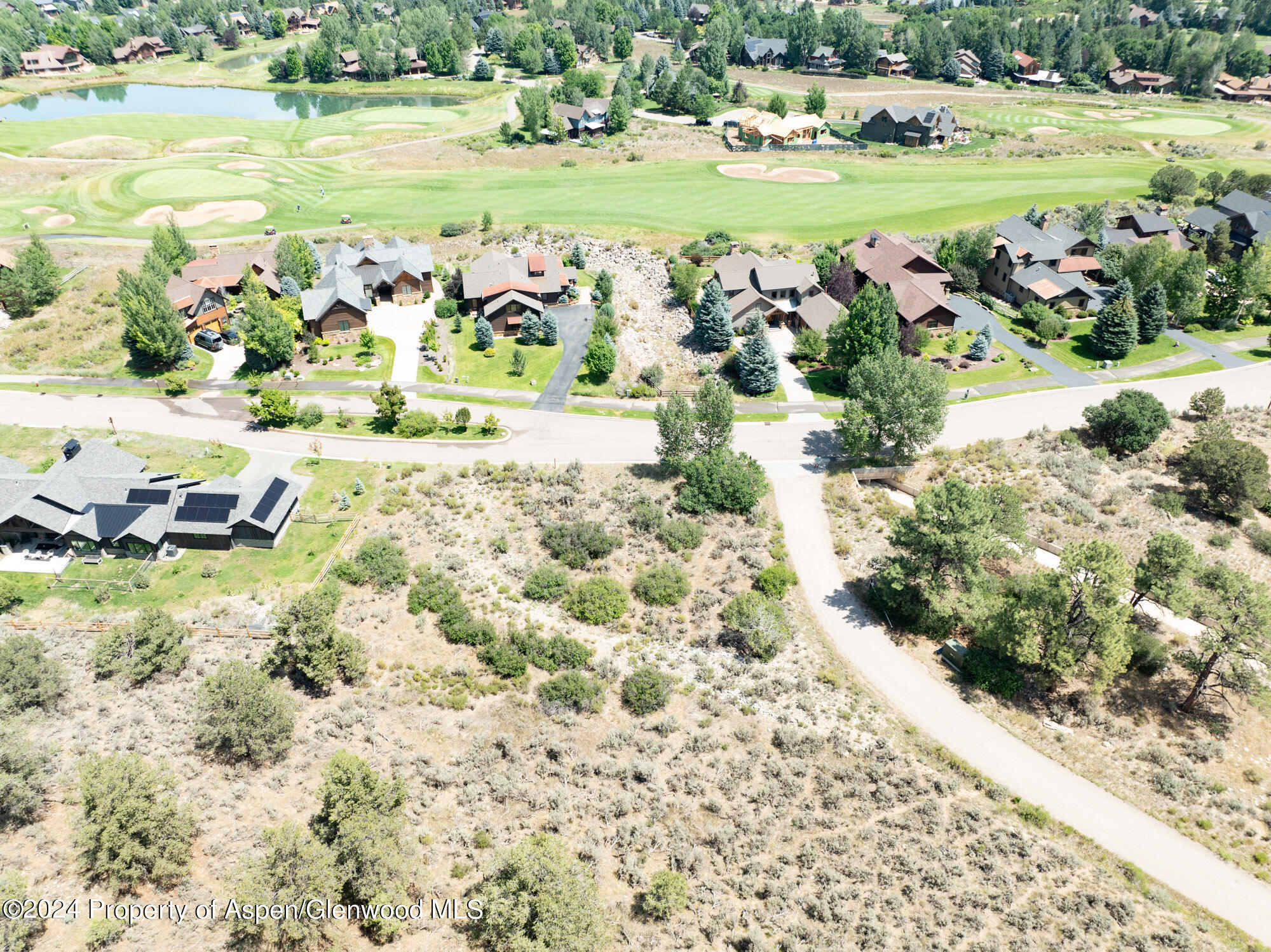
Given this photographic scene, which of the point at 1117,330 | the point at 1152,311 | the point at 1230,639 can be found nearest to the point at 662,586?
the point at 1230,639

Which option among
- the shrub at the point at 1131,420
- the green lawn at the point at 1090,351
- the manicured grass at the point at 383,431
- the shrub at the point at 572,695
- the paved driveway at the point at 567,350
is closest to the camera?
the shrub at the point at 572,695

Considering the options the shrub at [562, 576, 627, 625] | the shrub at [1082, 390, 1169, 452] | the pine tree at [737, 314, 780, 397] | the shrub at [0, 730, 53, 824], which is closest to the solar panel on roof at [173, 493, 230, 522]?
the shrub at [0, 730, 53, 824]

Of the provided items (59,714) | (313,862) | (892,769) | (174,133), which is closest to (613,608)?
(892,769)

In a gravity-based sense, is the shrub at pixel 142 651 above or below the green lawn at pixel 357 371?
below

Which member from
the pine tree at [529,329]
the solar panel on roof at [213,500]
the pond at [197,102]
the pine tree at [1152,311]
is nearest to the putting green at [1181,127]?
the pine tree at [1152,311]

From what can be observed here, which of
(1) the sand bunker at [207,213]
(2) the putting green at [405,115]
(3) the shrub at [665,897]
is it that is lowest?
(3) the shrub at [665,897]

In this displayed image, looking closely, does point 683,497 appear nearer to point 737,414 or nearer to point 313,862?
point 737,414

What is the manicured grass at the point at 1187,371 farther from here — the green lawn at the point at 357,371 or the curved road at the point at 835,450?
the green lawn at the point at 357,371

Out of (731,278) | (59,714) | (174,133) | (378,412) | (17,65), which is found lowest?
(59,714)
